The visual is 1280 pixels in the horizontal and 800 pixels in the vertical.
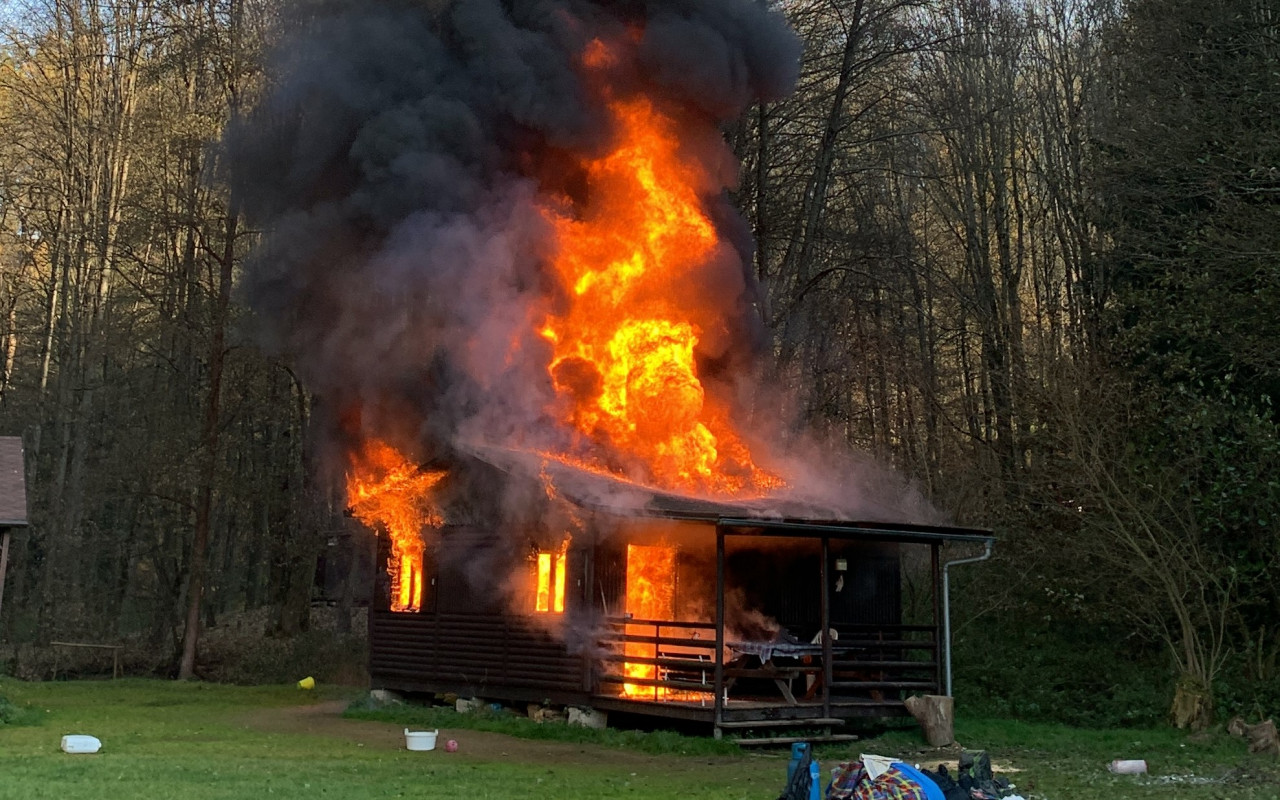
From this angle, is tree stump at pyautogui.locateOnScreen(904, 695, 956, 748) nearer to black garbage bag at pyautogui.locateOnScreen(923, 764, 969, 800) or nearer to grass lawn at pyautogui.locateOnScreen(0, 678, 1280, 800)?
grass lawn at pyautogui.locateOnScreen(0, 678, 1280, 800)

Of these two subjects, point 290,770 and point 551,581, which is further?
point 551,581

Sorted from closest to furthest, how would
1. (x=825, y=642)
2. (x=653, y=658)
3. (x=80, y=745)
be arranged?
(x=80, y=745), (x=825, y=642), (x=653, y=658)

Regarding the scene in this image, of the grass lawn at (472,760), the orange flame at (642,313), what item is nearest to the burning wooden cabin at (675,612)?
the grass lawn at (472,760)

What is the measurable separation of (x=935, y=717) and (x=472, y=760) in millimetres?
6008

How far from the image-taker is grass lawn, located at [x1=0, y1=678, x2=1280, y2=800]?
10.3 metres

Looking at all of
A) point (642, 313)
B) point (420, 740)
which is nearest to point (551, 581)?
point (420, 740)

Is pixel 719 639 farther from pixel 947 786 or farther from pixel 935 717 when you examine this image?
pixel 947 786

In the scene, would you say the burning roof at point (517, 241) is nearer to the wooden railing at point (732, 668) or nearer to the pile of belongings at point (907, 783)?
the wooden railing at point (732, 668)

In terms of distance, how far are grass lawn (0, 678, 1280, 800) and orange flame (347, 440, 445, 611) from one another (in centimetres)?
243

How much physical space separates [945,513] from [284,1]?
14.9m

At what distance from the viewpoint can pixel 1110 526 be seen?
1680cm

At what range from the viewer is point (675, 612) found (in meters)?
15.8

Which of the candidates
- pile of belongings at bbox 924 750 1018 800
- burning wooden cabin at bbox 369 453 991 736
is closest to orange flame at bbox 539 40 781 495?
burning wooden cabin at bbox 369 453 991 736

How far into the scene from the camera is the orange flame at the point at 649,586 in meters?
15.6
